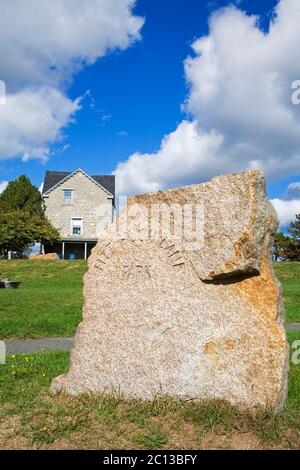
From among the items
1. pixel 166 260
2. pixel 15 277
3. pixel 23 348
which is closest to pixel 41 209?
pixel 15 277

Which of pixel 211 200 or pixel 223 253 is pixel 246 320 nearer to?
pixel 223 253

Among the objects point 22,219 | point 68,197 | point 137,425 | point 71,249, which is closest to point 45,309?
point 137,425

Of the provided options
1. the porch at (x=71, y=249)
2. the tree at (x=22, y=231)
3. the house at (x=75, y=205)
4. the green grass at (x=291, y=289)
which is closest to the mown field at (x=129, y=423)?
the green grass at (x=291, y=289)

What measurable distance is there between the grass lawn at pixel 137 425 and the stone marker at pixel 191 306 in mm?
167

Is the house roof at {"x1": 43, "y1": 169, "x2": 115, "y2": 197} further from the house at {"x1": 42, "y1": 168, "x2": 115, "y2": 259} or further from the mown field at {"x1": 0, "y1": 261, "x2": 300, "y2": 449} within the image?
the mown field at {"x1": 0, "y1": 261, "x2": 300, "y2": 449}

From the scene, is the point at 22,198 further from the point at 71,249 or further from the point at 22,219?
the point at 71,249

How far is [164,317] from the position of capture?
4730 millimetres

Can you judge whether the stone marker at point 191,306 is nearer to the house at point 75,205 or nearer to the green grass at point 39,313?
the green grass at point 39,313

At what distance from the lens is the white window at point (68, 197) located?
150 feet

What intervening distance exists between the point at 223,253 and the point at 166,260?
66 cm

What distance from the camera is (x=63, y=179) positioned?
4600 centimetres

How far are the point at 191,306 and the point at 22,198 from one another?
4215cm

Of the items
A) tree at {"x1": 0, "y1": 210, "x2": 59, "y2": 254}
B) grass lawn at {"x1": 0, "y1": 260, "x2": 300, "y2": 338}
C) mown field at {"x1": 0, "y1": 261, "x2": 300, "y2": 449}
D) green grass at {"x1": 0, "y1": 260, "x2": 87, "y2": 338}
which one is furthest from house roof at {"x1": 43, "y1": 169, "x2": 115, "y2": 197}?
mown field at {"x1": 0, "y1": 261, "x2": 300, "y2": 449}

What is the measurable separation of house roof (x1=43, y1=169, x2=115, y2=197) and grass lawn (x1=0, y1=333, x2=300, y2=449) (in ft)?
139
